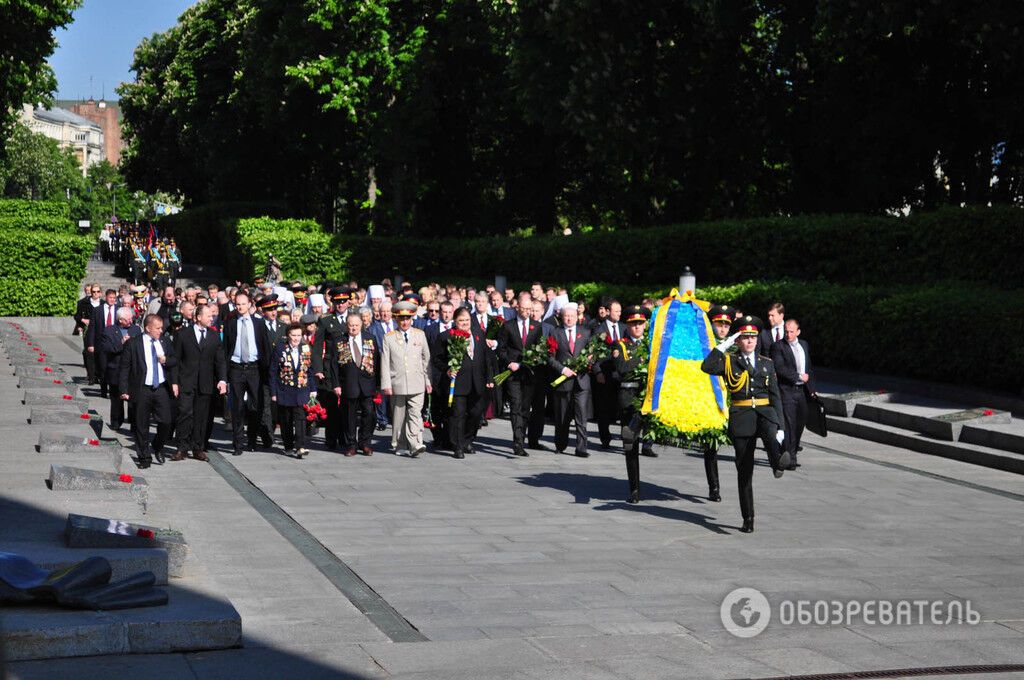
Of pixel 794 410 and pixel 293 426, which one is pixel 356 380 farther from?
pixel 794 410

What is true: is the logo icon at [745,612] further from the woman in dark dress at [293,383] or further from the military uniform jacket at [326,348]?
the military uniform jacket at [326,348]

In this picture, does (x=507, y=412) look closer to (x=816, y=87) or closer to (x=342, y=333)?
(x=342, y=333)

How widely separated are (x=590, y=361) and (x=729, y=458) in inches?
84.6

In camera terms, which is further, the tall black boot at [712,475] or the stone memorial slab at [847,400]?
the stone memorial slab at [847,400]

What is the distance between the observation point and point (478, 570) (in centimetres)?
1022

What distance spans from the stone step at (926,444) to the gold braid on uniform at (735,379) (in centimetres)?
606

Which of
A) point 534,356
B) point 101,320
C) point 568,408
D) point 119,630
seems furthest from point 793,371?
point 101,320

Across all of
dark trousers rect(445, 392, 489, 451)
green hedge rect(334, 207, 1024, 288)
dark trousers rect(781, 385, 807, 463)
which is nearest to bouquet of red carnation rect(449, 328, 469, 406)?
dark trousers rect(445, 392, 489, 451)

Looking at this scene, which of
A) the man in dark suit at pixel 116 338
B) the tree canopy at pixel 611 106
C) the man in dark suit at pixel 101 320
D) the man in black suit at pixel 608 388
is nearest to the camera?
the man in black suit at pixel 608 388

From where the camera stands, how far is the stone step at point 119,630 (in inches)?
288

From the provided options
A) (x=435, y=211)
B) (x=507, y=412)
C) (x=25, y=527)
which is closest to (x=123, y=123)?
(x=435, y=211)

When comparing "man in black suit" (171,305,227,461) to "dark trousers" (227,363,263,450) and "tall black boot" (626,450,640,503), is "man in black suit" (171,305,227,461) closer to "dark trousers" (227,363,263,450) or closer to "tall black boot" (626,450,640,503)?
"dark trousers" (227,363,263,450)

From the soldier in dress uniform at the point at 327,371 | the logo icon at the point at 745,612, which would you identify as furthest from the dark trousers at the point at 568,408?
the logo icon at the point at 745,612

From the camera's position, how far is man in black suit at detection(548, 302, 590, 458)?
57.0 ft
